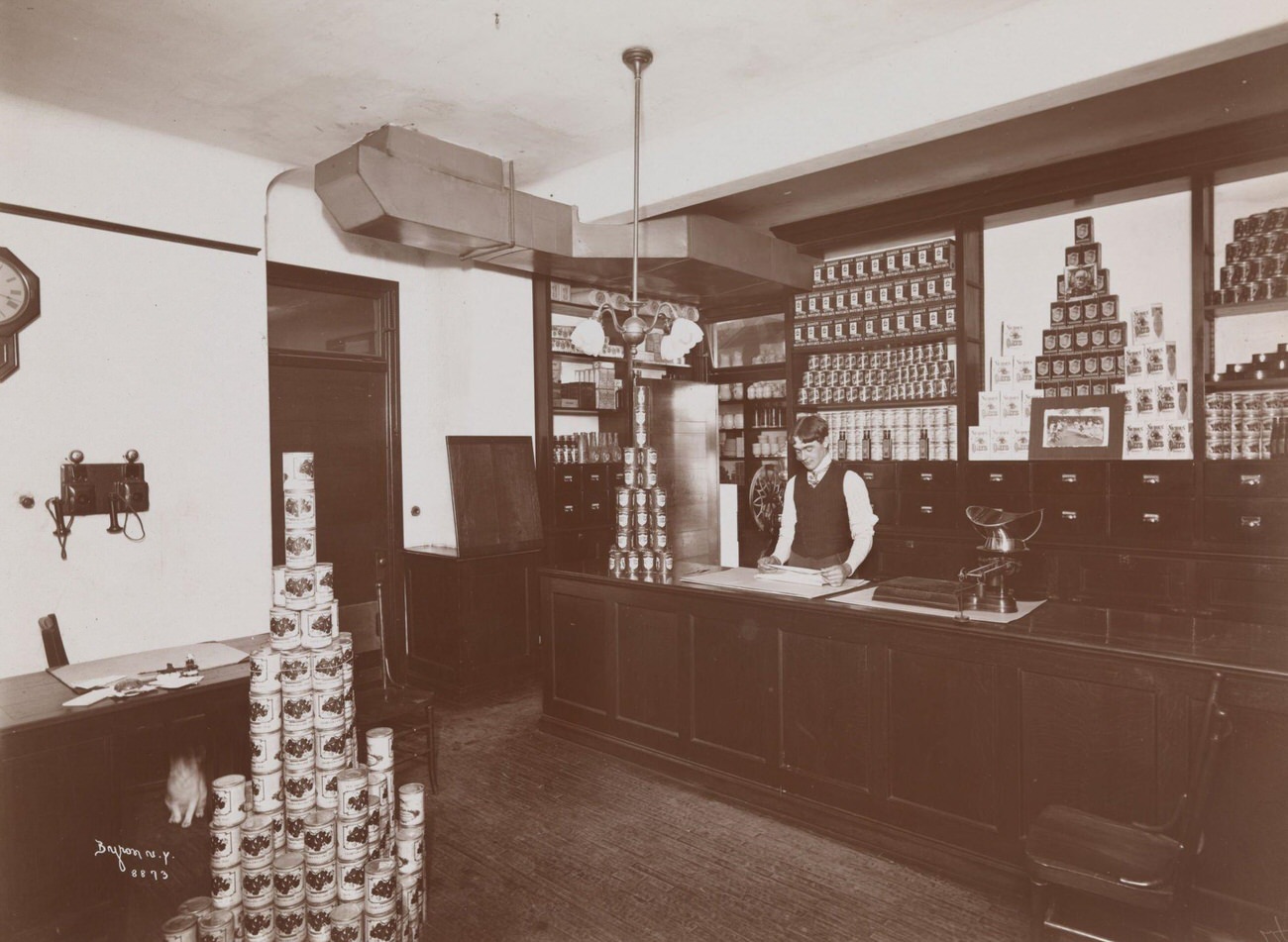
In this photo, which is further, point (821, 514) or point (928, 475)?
point (928, 475)

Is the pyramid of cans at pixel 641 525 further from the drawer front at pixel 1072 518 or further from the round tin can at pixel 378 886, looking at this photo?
the drawer front at pixel 1072 518

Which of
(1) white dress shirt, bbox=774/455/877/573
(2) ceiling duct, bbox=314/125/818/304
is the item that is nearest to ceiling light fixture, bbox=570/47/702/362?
(2) ceiling duct, bbox=314/125/818/304

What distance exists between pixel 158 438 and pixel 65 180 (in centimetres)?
141

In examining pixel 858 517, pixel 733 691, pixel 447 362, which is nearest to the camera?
pixel 733 691

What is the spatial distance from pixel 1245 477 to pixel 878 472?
2.21 metres

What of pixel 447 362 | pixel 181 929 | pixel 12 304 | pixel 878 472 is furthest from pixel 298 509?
pixel 878 472

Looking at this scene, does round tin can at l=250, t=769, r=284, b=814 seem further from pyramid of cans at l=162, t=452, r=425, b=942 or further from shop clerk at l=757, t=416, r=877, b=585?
shop clerk at l=757, t=416, r=877, b=585

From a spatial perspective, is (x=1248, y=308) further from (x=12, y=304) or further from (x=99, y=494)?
(x=12, y=304)

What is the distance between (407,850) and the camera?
8.59 feet

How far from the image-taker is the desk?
2514 mm

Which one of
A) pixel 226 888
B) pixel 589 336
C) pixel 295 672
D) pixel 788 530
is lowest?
pixel 226 888

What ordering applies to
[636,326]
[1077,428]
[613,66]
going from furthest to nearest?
1. [1077,428]
2. [636,326]
3. [613,66]

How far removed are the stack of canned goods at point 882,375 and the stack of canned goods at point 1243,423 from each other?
1551 mm

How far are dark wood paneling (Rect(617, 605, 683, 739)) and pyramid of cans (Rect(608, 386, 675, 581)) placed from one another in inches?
10.4
